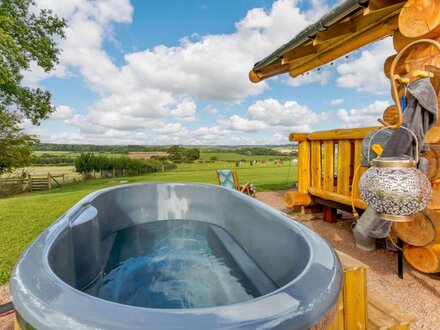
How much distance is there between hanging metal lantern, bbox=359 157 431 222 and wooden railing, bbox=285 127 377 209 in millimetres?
1492

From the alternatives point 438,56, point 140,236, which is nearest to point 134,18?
point 140,236

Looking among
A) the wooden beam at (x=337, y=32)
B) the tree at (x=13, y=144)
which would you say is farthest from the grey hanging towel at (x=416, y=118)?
the tree at (x=13, y=144)

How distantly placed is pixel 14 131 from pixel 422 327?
14.3m

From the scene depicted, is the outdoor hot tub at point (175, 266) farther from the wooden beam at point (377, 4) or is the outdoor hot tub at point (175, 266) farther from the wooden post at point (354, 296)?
the wooden beam at point (377, 4)

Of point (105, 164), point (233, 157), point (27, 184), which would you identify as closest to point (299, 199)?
point (27, 184)

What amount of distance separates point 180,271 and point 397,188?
6.03 feet

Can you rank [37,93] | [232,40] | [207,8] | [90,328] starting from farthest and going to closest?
[37,93]
[232,40]
[207,8]
[90,328]

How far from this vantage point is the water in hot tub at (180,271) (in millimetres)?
1847

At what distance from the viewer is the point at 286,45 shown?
3.40 metres

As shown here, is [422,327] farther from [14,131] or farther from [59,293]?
[14,131]

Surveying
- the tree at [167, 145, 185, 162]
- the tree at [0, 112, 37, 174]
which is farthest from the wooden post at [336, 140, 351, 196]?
the tree at [167, 145, 185, 162]

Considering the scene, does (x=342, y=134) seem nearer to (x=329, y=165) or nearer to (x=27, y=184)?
(x=329, y=165)

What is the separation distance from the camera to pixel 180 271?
2.28m

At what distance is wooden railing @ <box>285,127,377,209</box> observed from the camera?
2842 mm
